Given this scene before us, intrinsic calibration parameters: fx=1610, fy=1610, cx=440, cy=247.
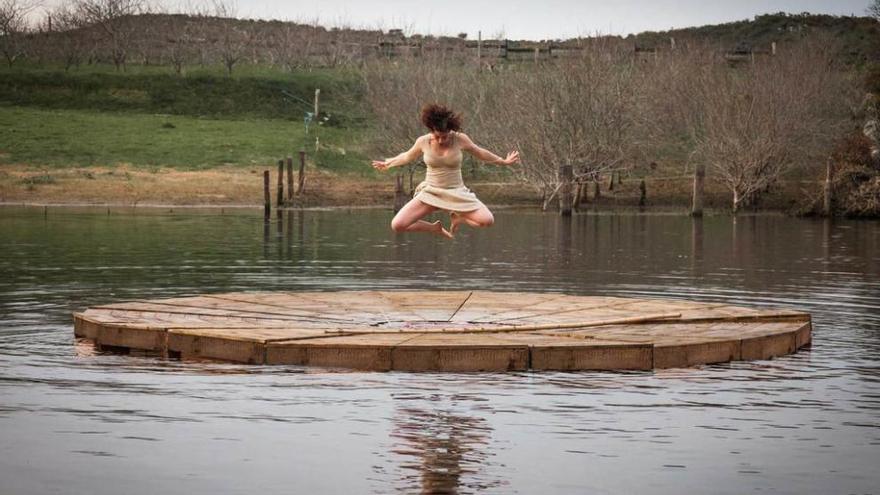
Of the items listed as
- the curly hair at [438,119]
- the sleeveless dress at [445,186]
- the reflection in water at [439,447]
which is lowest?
the reflection in water at [439,447]

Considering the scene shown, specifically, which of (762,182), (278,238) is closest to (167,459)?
(278,238)

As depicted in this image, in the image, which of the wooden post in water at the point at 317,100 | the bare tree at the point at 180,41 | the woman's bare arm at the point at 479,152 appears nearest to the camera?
the woman's bare arm at the point at 479,152

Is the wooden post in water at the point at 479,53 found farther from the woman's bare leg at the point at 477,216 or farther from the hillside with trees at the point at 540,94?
the woman's bare leg at the point at 477,216

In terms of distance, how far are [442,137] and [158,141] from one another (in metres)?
58.4

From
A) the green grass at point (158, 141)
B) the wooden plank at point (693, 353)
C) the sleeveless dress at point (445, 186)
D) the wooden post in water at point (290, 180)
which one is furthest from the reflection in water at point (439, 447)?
the green grass at point (158, 141)

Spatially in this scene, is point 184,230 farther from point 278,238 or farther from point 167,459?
point 167,459

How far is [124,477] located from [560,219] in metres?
47.5

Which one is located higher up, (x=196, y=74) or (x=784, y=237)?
(x=196, y=74)

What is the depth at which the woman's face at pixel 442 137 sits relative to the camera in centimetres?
1817

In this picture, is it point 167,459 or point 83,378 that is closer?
point 167,459

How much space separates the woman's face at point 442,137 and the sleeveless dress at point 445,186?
0.38 feet

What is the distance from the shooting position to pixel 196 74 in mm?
95750

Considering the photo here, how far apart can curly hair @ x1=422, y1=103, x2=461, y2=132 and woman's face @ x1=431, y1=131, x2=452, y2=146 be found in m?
0.04

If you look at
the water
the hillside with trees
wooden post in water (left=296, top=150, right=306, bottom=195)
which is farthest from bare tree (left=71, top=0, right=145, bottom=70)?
the water
